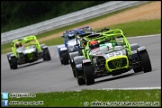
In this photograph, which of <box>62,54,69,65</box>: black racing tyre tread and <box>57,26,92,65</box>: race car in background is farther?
<box>57,26,92,65</box>: race car in background

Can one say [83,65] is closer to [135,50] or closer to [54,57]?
[135,50]

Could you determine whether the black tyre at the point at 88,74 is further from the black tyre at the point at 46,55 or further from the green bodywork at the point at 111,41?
the black tyre at the point at 46,55

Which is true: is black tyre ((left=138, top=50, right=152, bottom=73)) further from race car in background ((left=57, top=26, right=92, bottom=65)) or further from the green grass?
race car in background ((left=57, top=26, right=92, bottom=65))

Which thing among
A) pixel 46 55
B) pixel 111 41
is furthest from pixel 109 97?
pixel 46 55

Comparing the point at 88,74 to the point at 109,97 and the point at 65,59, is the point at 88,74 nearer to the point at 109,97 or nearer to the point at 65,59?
the point at 109,97

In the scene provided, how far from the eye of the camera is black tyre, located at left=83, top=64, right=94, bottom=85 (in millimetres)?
14680

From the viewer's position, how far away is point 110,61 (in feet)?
48.8

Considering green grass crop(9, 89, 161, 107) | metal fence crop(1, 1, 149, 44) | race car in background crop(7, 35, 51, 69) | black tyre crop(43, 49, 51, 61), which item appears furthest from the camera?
metal fence crop(1, 1, 149, 44)

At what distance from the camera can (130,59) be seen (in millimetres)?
15164

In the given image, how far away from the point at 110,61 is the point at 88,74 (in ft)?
2.18

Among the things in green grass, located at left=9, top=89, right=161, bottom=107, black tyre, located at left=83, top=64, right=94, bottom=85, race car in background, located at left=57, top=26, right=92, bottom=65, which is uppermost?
green grass, located at left=9, top=89, right=161, bottom=107

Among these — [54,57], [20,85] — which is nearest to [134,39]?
[54,57]

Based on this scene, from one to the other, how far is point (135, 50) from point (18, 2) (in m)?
53.9

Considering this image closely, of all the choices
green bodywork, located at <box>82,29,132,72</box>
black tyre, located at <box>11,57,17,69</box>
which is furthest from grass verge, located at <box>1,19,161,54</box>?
green bodywork, located at <box>82,29,132,72</box>
